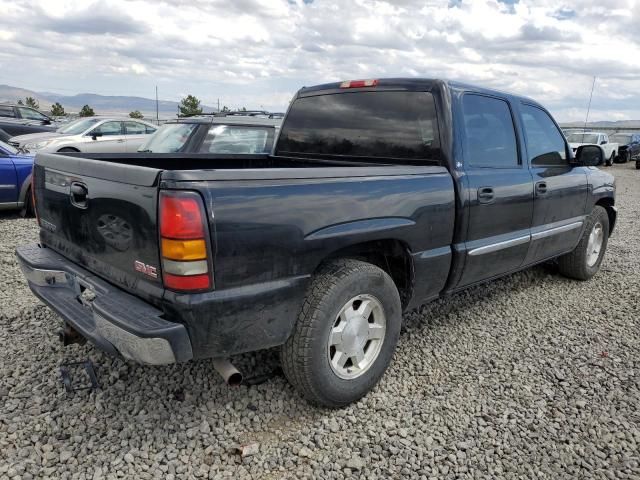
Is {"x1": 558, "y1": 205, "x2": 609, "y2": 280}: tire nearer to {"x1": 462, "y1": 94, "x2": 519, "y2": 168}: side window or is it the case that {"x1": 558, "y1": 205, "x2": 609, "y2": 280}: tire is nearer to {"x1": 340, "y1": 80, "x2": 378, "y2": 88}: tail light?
{"x1": 462, "y1": 94, "x2": 519, "y2": 168}: side window

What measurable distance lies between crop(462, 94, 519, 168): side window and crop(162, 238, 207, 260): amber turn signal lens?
2021 millimetres

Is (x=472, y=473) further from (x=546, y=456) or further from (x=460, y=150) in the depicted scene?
(x=460, y=150)

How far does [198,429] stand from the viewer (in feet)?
8.76

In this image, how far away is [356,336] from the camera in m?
2.86

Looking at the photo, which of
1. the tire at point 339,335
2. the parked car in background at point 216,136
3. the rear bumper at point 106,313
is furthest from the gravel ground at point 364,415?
the parked car in background at point 216,136

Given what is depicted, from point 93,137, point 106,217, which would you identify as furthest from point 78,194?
point 93,137

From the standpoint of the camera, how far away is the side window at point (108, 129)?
1275cm

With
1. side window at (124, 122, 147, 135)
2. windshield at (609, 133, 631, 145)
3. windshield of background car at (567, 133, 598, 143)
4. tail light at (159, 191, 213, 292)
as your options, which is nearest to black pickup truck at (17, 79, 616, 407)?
tail light at (159, 191, 213, 292)

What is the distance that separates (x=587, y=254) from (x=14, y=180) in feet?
25.1

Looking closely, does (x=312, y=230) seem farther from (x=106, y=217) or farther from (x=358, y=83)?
(x=358, y=83)

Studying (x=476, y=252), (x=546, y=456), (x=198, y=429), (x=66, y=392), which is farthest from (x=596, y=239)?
(x=66, y=392)

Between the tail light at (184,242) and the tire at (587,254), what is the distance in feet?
13.9

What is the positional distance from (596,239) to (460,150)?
9.66ft

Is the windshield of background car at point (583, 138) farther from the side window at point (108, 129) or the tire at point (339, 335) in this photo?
the tire at point (339, 335)
